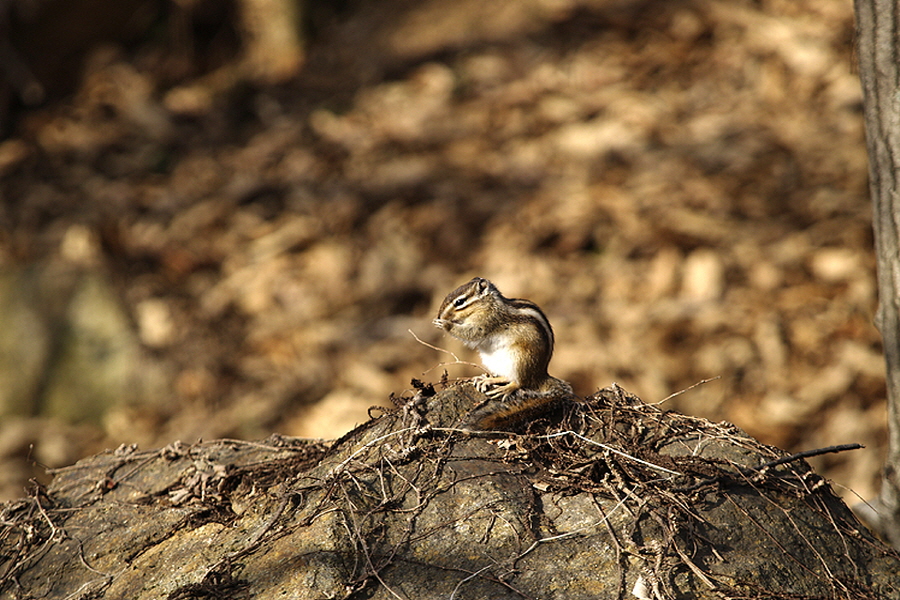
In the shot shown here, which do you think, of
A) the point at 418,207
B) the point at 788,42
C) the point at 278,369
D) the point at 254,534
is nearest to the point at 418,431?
the point at 254,534

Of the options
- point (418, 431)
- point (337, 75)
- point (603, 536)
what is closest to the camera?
point (603, 536)

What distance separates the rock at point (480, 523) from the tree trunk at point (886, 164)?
1.25 feet

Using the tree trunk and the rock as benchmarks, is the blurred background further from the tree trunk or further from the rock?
the tree trunk

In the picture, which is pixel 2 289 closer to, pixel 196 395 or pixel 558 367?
pixel 196 395

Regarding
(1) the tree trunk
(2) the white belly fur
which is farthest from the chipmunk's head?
(1) the tree trunk

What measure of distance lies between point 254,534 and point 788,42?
256 inches

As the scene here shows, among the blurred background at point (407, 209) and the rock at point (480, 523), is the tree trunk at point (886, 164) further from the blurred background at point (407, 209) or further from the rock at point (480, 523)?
the blurred background at point (407, 209)

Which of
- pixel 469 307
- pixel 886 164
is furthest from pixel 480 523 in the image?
pixel 886 164

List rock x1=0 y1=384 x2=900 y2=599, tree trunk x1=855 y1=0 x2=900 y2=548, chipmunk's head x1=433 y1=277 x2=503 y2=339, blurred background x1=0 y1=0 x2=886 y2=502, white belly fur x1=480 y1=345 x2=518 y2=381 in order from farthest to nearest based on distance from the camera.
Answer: blurred background x1=0 y1=0 x2=886 y2=502 → chipmunk's head x1=433 y1=277 x2=503 y2=339 → white belly fur x1=480 y1=345 x2=518 y2=381 → tree trunk x1=855 y1=0 x2=900 y2=548 → rock x1=0 y1=384 x2=900 y2=599

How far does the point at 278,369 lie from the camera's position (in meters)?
6.16

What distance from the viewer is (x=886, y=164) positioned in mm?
2680

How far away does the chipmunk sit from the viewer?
2.69 m

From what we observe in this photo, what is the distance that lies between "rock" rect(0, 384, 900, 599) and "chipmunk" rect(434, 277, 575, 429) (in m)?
0.06

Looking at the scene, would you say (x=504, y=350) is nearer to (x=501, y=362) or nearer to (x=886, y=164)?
(x=501, y=362)
